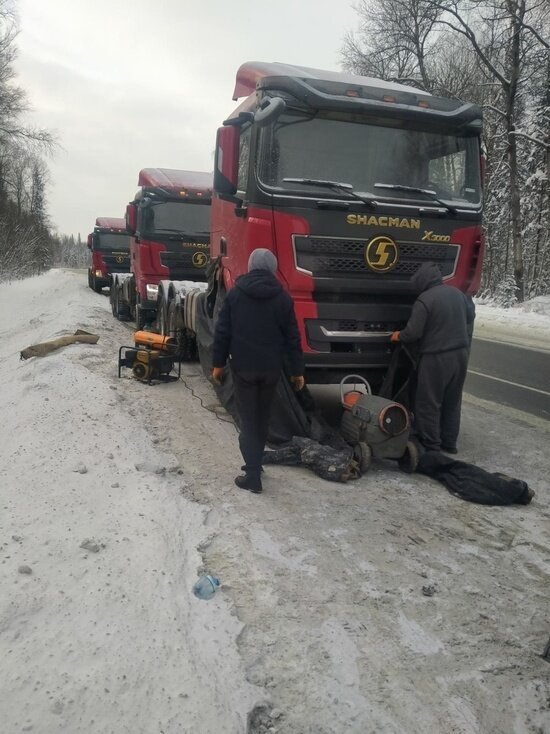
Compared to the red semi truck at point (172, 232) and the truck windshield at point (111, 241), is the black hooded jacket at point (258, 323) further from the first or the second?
the truck windshield at point (111, 241)

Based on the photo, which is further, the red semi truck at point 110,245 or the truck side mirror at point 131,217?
Result: the red semi truck at point 110,245

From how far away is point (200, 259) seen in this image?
1074 cm

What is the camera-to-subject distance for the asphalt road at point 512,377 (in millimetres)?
7562

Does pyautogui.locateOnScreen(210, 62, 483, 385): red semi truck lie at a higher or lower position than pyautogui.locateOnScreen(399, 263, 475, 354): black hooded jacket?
higher

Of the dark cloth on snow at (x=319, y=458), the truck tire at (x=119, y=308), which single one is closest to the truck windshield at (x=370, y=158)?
the dark cloth on snow at (x=319, y=458)

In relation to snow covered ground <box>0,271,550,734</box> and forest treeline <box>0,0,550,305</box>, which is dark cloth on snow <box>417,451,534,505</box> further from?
forest treeline <box>0,0,550,305</box>

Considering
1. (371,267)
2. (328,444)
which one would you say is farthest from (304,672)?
(371,267)

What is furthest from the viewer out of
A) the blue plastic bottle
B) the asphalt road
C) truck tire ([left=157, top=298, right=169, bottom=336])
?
truck tire ([left=157, top=298, right=169, bottom=336])

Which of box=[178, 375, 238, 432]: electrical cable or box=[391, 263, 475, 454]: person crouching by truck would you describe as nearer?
box=[391, 263, 475, 454]: person crouching by truck

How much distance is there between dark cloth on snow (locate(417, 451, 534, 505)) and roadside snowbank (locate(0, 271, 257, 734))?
6.83 feet

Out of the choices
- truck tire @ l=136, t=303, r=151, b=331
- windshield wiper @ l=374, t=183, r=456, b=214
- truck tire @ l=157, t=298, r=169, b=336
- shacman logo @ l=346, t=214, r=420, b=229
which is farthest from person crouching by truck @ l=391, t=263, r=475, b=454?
truck tire @ l=136, t=303, r=151, b=331

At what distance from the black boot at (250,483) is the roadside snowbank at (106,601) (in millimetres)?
456

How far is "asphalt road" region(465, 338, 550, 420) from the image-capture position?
7562 mm

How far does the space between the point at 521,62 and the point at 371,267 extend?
2016 cm
